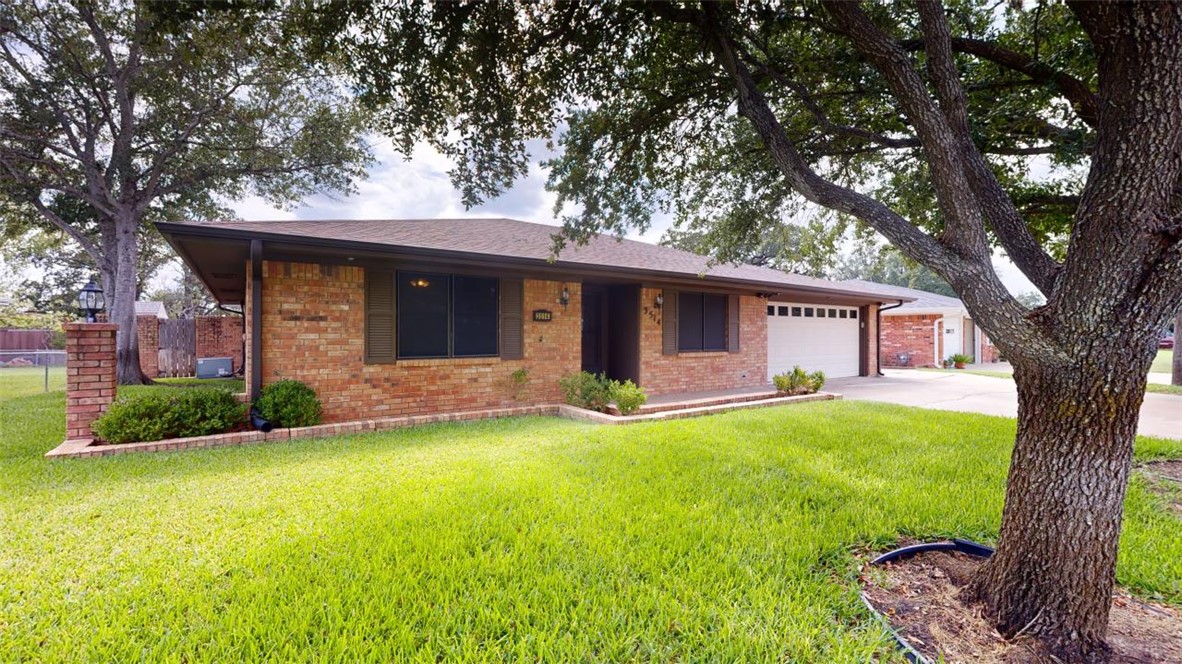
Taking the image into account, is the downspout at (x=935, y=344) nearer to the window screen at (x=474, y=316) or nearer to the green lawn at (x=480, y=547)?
the green lawn at (x=480, y=547)

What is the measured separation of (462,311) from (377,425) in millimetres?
2201

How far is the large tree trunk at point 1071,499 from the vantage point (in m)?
2.03

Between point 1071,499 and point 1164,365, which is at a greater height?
point 1071,499

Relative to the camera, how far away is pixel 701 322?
420 inches

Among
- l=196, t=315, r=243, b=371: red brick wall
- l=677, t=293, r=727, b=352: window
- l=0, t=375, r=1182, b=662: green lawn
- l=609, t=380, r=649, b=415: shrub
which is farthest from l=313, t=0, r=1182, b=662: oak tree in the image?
l=196, t=315, r=243, b=371: red brick wall

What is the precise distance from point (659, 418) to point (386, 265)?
4.73 metres

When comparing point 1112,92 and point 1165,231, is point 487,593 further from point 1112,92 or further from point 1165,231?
point 1112,92

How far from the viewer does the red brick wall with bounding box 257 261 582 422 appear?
6.37 metres

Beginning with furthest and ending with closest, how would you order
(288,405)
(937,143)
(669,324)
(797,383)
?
(669,324) < (797,383) < (288,405) < (937,143)

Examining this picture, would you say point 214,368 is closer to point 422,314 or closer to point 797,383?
point 422,314

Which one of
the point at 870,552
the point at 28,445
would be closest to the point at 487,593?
the point at 870,552

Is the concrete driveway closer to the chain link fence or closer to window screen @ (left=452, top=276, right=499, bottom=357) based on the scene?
window screen @ (left=452, top=276, right=499, bottom=357)

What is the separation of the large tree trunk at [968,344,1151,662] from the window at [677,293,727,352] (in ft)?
26.2

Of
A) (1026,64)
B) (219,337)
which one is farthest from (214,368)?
(1026,64)
